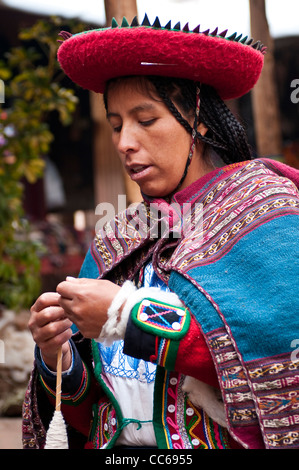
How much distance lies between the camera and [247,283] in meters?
1.32

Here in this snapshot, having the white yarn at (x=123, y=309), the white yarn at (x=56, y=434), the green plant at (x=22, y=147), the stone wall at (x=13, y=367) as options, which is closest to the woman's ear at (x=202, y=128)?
the white yarn at (x=123, y=309)

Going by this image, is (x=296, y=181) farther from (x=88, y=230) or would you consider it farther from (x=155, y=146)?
(x=88, y=230)

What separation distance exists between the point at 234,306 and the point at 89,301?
0.33 metres

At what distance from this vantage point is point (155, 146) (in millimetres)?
1583

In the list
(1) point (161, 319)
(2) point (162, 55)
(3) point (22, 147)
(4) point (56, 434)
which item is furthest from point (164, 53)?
(3) point (22, 147)

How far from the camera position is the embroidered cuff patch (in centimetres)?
129

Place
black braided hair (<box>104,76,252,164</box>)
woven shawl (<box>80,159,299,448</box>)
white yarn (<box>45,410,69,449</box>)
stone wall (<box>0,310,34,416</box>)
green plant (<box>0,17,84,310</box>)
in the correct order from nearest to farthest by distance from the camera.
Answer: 1. woven shawl (<box>80,159,299,448</box>)
2. white yarn (<box>45,410,69,449</box>)
3. black braided hair (<box>104,76,252,164</box>)
4. stone wall (<box>0,310,34,416</box>)
5. green plant (<box>0,17,84,310</box>)

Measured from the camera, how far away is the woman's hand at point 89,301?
1332 millimetres

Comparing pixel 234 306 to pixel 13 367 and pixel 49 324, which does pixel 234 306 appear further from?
pixel 13 367

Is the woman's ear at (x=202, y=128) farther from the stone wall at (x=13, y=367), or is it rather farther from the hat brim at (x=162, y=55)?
the stone wall at (x=13, y=367)

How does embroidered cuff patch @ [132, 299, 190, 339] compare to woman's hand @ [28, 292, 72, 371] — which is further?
woman's hand @ [28, 292, 72, 371]

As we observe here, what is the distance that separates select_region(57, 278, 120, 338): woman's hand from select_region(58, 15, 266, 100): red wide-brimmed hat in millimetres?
606

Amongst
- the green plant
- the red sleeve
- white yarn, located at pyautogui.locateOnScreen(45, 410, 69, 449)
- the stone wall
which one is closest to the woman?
the red sleeve

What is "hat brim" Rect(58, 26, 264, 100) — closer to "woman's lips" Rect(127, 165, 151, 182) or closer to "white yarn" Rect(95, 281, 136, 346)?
"woman's lips" Rect(127, 165, 151, 182)
